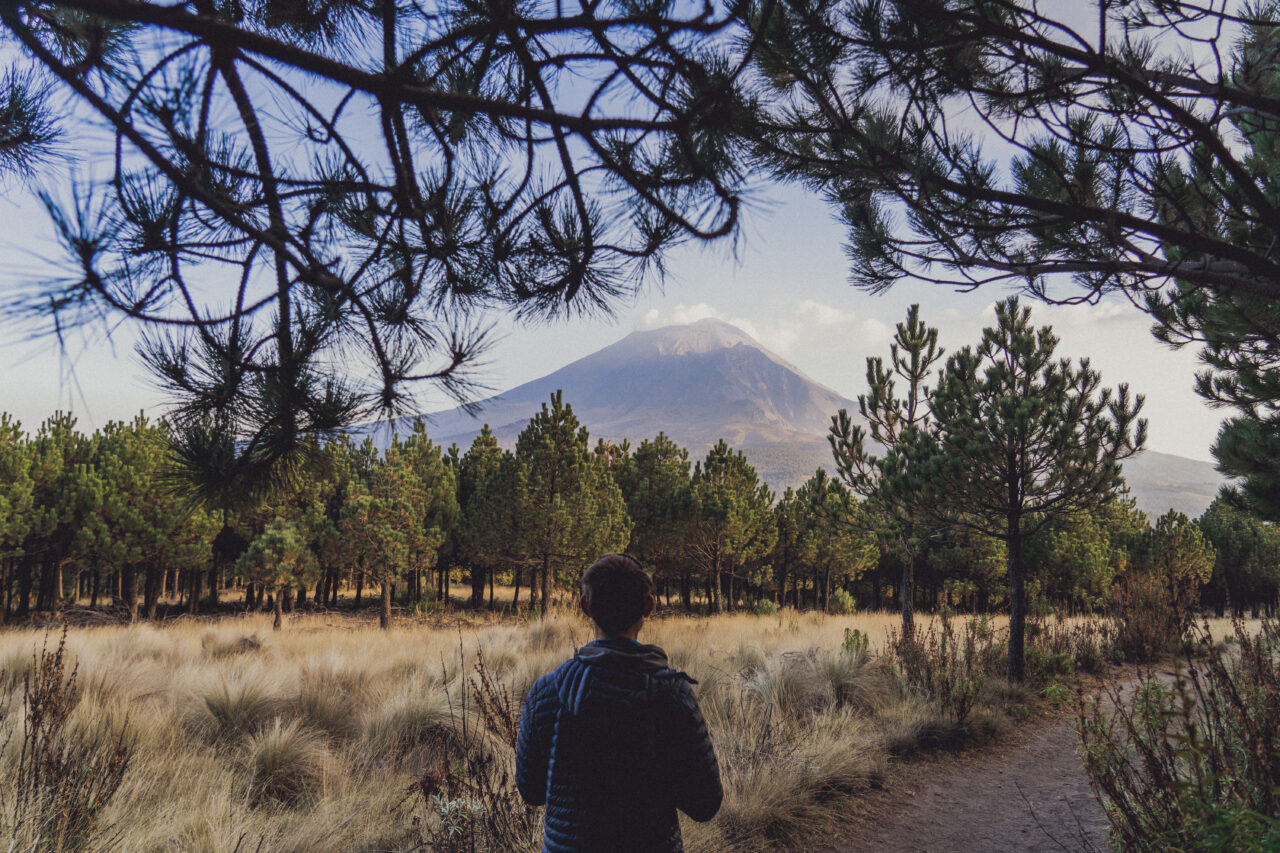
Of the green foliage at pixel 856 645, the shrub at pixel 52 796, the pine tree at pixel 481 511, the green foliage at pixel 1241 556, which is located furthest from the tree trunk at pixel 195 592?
the green foliage at pixel 1241 556

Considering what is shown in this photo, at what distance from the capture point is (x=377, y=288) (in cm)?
276

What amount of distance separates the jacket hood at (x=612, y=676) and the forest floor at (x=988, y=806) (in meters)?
3.37

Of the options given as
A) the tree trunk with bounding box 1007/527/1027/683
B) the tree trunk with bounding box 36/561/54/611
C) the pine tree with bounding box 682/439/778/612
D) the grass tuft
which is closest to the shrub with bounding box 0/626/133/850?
the grass tuft

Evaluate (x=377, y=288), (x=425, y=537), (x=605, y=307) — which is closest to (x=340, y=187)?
(x=377, y=288)

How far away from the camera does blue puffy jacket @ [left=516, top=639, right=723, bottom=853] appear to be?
1.76 metres

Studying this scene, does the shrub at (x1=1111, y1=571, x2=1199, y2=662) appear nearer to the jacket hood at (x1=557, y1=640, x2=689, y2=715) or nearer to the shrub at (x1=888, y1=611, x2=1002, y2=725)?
the shrub at (x1=888, y1=611, x2=1002, y2=725)

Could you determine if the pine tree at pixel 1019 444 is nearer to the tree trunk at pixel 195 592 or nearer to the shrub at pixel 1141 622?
the shrub at pixel 1141 622

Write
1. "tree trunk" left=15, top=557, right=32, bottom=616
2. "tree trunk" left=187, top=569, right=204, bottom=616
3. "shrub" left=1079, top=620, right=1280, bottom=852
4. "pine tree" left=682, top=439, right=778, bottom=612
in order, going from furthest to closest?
"tree trunk" left=187, top=569, right=204, bottom=616 < "pine tree" left=682, top=439, right=778, bottom=612 < "tree trunk" left=15, top=557, right=32, bottom=616 < "shrub" left=1079, top=620, right=1280, bottom=852

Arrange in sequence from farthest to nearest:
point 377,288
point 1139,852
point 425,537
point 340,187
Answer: point 425,537 < point 1139,852 < point 377,288 < point 340,187

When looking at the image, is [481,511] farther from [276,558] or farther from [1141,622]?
[1141,622]

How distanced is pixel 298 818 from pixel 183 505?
2.10 metres

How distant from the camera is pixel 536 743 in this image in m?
1.98

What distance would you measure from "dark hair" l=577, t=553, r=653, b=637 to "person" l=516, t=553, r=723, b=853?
6cm

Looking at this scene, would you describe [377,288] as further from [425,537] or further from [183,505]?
[425,537]
